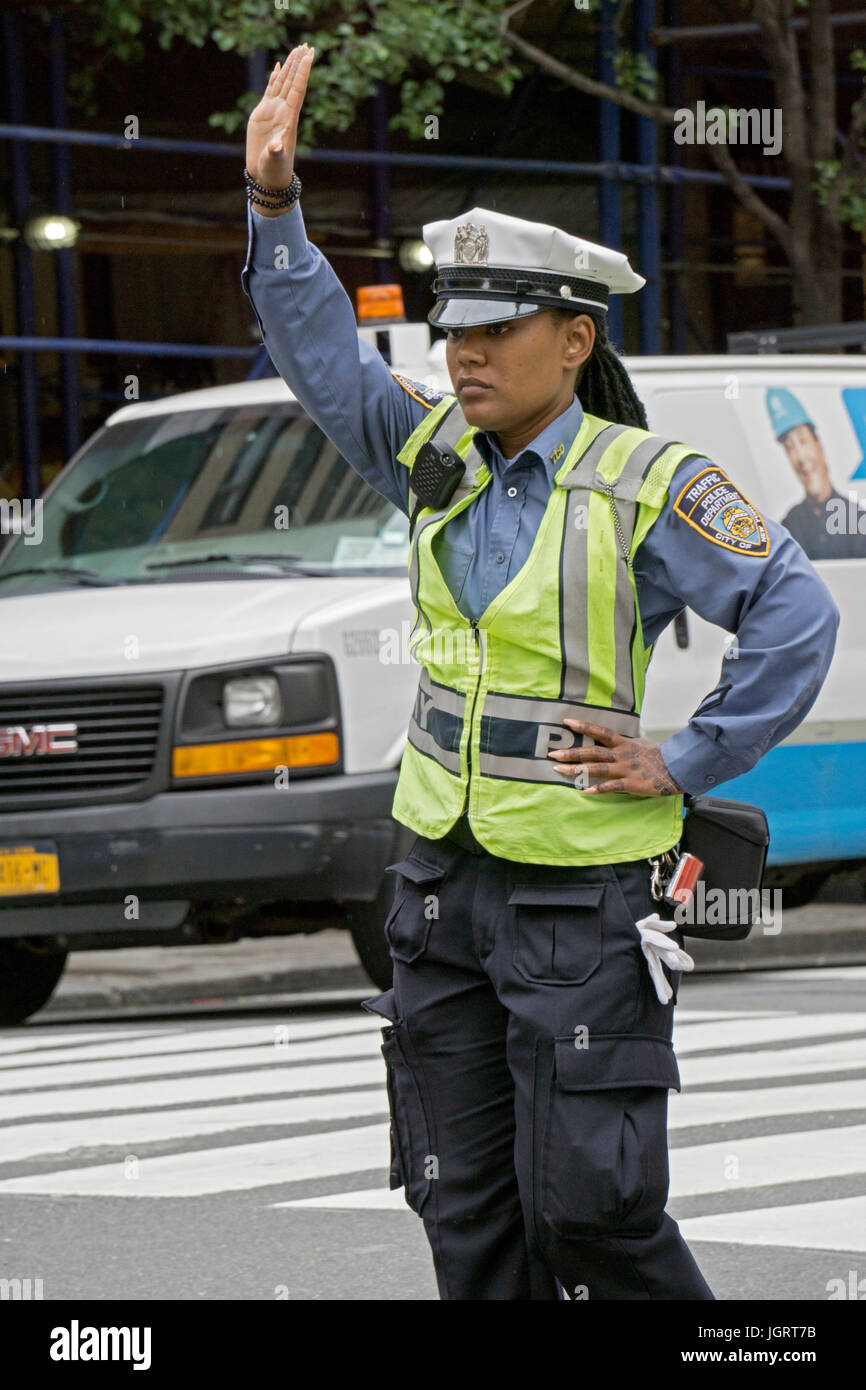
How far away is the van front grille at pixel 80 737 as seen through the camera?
8.23 meters

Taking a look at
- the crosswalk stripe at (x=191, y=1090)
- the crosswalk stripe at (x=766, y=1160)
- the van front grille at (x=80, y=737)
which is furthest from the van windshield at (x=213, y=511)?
the crosswalk stripe at (x=766, y=1160)

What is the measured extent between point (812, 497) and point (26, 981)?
3438mm

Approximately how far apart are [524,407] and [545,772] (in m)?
0.50

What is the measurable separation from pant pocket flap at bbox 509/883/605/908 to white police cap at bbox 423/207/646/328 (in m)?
0.77

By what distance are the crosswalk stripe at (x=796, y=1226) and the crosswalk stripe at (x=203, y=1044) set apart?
2.64m

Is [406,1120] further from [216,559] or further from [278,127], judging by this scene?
[216,559]

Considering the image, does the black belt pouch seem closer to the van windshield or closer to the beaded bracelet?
the beaded bracelet

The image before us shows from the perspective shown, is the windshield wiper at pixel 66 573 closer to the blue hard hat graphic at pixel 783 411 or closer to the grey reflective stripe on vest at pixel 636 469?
the blue hard hat graphic at pixel 783 411

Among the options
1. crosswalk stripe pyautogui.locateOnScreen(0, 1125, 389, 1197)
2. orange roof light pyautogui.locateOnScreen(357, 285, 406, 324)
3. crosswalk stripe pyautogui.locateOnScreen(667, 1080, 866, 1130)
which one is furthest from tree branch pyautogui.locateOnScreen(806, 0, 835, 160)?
crosswalk stripe pyautogui.locateOnScreen(0, 1125, 389, 1197)

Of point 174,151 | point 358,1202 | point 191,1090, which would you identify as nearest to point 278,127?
point 358,1202

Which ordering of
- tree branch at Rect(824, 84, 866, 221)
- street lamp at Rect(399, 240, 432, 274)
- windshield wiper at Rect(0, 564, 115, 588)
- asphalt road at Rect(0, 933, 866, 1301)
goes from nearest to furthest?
asphalt road at Rect(0, 933, 866, 1301), windshield wiper at Rect(0, 564, 115, 588), tree branch at Rect(824, 84, 866, 221), street lamp at Rect(399, 240, 432, 274)

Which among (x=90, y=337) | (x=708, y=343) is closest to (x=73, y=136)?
(x=90, y=337)

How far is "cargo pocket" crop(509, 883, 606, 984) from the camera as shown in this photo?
3.35 metres

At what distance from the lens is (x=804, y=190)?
48.2 ft
